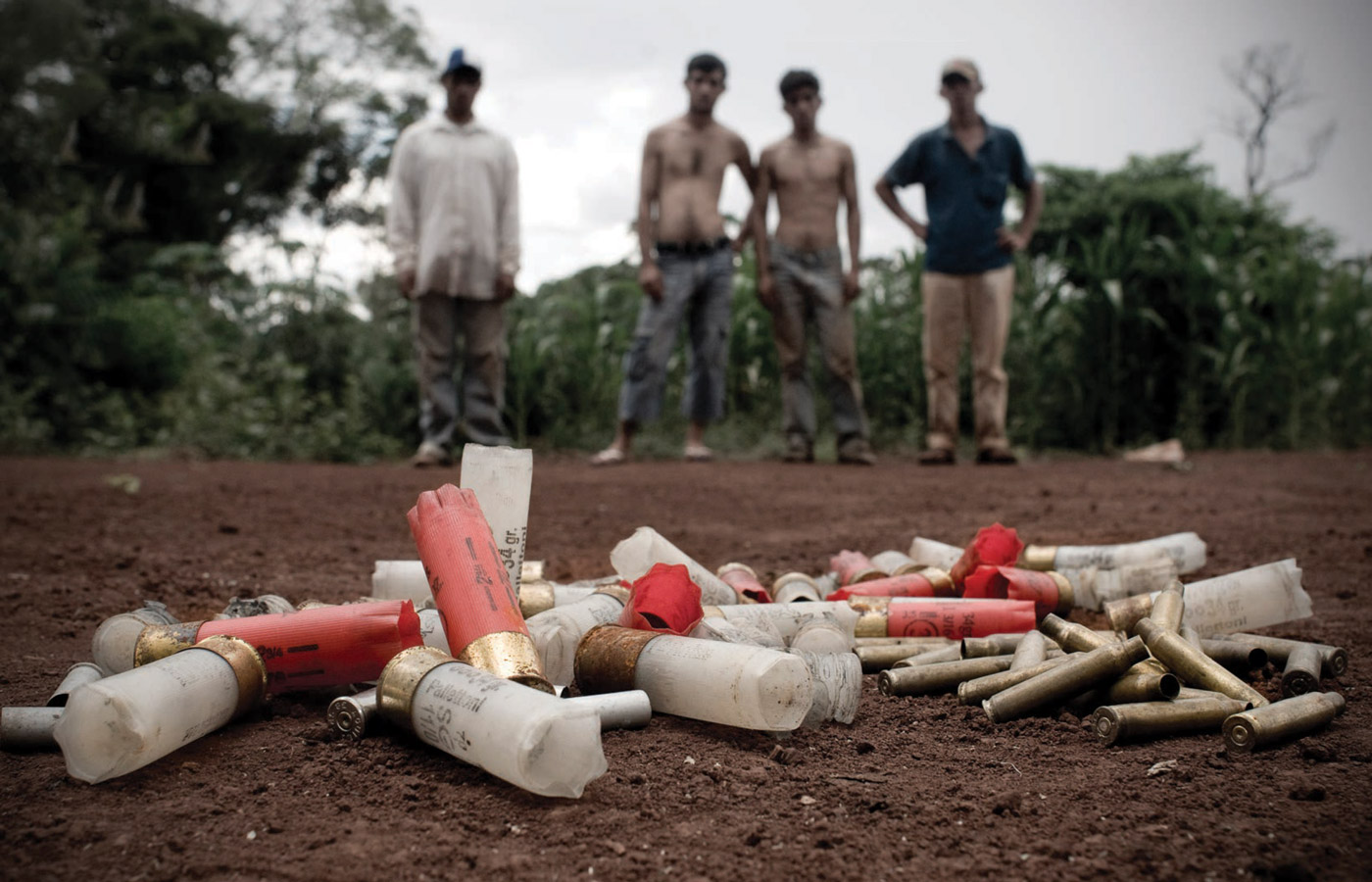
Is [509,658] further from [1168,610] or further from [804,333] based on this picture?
[804,333]

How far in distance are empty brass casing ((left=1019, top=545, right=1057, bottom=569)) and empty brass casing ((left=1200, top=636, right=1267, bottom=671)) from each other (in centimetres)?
77

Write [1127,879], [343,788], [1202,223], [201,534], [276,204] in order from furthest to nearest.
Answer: [276,204] → [1202,223] → [201,534] → [343,788] → [1127,879]

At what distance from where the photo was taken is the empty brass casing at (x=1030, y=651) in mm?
2271

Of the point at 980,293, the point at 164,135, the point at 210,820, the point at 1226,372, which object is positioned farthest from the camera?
the point at 164,135

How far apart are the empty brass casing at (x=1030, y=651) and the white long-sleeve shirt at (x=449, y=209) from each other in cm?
509

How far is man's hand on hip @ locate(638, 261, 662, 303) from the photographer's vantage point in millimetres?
7133

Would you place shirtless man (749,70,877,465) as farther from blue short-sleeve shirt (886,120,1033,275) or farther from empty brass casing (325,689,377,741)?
empty brass casing (325,689,377,741)

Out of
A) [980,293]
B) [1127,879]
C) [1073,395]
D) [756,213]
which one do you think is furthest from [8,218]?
[1127,879]

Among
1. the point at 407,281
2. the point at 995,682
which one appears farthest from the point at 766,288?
the point at 995,682

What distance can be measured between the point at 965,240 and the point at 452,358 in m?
3.52

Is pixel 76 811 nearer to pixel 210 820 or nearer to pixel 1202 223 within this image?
pixel 210 820

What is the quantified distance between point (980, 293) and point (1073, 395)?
2.89 m

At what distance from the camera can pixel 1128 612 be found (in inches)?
98.9

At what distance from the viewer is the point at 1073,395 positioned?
9.74m
